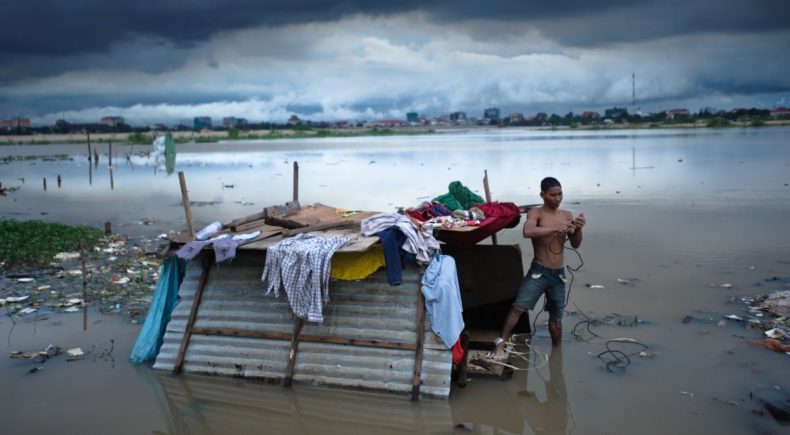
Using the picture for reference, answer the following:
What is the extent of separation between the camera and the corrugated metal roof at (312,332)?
18.7ft

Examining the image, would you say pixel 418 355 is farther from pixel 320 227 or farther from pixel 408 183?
pixel 408 183

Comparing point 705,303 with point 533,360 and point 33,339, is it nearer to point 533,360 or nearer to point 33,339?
point 533,360

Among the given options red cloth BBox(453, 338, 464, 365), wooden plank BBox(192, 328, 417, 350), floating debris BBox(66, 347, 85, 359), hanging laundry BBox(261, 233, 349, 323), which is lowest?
floating debris BBox(66, 347, 85, 359)

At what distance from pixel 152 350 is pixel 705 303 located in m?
6.98

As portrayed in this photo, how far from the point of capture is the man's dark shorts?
6336 mm

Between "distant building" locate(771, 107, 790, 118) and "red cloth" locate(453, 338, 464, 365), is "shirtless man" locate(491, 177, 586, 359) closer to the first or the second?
"red cloth" locate(453, 338, 464, 365)

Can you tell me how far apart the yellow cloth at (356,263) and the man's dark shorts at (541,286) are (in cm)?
162

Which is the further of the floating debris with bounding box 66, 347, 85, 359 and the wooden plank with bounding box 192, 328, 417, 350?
the floating debris with bounding box 66, 347, 85, 359

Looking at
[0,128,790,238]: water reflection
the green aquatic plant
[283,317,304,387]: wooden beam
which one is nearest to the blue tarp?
[283,317,304,387]: wooden beam

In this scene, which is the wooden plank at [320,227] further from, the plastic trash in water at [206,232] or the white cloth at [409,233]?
the plastic trash in water at [206,232]

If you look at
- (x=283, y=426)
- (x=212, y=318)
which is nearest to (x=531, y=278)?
(x=283, y=426)

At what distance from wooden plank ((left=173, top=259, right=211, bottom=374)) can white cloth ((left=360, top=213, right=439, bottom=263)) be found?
1862 millimetres

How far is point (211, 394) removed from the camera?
618cm

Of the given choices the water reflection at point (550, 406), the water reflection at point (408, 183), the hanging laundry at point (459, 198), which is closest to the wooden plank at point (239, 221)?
the hanging laundry at point (459, 198)
